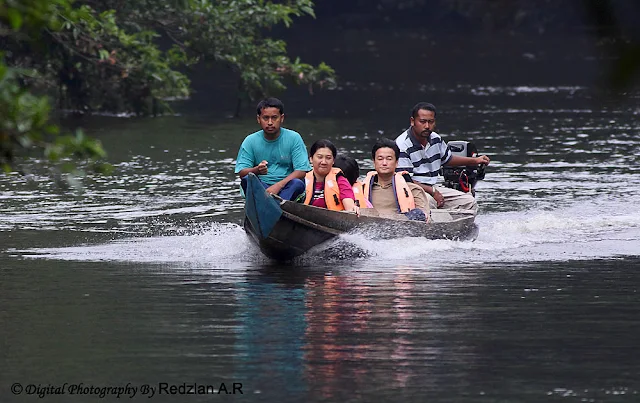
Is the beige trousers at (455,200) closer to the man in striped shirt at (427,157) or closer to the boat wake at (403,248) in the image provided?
the man in striped shirt at (427,157)

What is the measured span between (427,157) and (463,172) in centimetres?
93

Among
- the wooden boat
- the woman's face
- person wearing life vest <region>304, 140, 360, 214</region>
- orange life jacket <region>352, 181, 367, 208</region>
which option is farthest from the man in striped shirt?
the woman's face

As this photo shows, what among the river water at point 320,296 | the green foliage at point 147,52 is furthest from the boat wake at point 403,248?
the green foliage at point 147,52

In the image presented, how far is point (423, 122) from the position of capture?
11.3 metres

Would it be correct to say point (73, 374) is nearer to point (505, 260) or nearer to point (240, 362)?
point (240, 362)

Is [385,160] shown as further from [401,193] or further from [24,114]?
[24,114]

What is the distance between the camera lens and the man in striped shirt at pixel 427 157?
11.4 m

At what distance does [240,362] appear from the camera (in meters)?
6.40

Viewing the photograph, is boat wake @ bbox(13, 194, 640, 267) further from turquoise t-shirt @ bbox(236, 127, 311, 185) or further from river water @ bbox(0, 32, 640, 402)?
turquoise t-shirt @ bbox(236, 127, 311, 185)

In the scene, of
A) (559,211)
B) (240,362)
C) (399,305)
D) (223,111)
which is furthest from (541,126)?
(240,362)

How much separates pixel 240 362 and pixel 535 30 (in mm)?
53751

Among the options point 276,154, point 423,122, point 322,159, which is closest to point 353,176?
point 322,159

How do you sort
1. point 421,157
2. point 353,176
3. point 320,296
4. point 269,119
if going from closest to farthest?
1. point 320,296
2. point 269,119
3. point 353,176
4. point 421,157

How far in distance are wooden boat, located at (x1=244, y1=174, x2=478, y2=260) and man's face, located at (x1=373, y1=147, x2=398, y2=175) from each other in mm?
433
